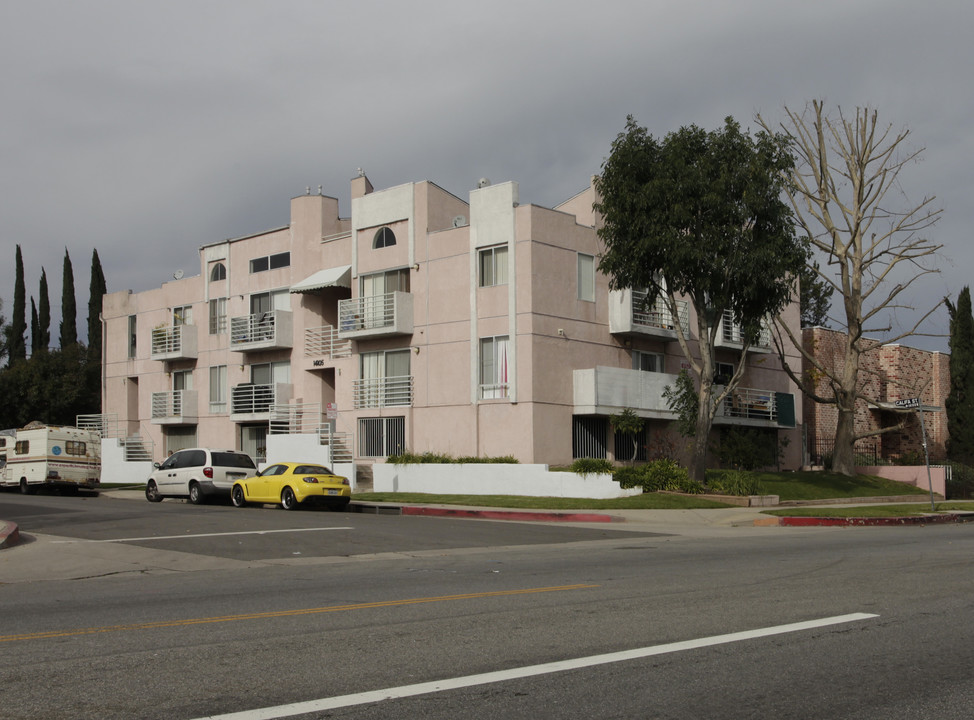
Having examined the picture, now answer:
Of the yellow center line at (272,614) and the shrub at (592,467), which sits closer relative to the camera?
the yellow center line at (272,614)

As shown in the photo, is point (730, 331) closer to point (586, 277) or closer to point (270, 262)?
point (586, 277)

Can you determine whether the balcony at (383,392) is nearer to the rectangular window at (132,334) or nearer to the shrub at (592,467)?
the shrub at (592,467)

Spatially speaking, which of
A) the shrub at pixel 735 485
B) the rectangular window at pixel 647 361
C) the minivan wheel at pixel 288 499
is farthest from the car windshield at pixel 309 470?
the rectangular window at pixel 647 361

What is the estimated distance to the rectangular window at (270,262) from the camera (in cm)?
4118

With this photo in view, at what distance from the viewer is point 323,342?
3931cm

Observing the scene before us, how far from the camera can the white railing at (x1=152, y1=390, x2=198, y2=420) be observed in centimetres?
4359

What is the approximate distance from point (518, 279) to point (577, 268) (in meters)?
2.56

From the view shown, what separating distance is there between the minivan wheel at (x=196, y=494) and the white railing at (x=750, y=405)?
19272 millimetres

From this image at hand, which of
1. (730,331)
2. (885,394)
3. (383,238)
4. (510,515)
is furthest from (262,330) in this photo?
(885,394)

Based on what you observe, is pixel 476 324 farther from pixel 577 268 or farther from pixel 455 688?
pixel 455 688

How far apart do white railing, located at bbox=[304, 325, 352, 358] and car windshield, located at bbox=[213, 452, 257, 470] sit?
7.44 meters

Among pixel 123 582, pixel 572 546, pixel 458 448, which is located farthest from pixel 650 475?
pixel 123 582

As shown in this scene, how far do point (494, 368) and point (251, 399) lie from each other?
12.5m

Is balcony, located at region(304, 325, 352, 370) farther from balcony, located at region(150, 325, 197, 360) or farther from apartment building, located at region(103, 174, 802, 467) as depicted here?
balcony, located at region(150, 325, 197, 360)
